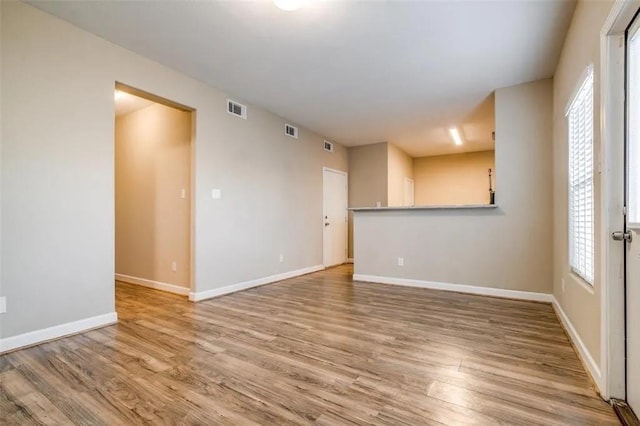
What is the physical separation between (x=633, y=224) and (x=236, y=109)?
163 inches

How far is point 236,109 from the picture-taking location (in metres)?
4.30

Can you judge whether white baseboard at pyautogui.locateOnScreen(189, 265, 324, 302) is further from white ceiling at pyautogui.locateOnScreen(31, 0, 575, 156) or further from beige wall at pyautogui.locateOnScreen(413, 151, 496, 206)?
beige wall at pyautogui.locateOnScreen(413, 151, 496, 206)

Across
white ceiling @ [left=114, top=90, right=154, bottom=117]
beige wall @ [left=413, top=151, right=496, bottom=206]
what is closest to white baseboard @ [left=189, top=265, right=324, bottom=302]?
white ceiling @ [left=114, top=90, right=154, bottom=117]

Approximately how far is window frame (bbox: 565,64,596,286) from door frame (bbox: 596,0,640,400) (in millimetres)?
340

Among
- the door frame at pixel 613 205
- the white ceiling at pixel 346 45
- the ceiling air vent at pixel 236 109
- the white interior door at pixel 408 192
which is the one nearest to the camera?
the door frame at pixel 613 205

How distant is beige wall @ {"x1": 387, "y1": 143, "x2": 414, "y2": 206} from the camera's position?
671 centimetres

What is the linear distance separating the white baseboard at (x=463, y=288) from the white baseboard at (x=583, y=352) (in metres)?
0.78

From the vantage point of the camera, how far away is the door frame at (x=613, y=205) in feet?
5.30

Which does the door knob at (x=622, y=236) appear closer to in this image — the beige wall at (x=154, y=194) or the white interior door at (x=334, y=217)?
the beige wall at (x=154, y=194)

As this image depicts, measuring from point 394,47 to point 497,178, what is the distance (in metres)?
2.15

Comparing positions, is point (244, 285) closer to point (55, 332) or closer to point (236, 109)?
point (55, 332)

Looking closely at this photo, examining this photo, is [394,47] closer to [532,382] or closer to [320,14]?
[320,14]

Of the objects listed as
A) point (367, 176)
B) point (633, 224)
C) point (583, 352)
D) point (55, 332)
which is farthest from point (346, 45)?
point (367, 176)

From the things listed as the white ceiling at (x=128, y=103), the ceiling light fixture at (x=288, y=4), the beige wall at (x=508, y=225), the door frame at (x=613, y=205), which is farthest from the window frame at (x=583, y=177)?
the white ceiling at (x=128, y=103)
